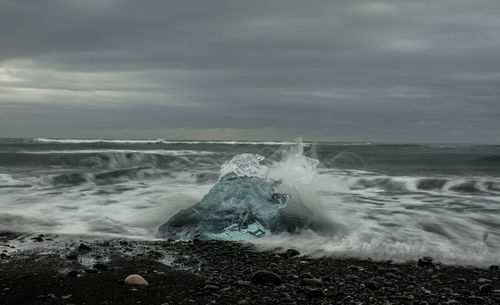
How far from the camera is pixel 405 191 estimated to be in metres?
12.8

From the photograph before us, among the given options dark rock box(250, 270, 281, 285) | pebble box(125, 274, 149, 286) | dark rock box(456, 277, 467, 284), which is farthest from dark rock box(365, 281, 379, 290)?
pebble box(125, 274, 149, 286)

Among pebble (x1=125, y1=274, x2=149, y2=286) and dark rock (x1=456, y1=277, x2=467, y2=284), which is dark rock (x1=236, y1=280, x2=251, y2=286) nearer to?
pebble (x1=125, y1=274, x2=149, y2=286)

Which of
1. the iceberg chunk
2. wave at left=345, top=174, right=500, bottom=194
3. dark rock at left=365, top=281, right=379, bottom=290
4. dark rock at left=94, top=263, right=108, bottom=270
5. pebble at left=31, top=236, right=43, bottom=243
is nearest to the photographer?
dark rock at left=365, top=281, right=379, bottom=290

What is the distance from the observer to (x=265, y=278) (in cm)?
388

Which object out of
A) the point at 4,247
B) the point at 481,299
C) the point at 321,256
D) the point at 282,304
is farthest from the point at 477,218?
the point at 4,247

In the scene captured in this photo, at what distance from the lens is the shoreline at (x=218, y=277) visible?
3537 millimetres

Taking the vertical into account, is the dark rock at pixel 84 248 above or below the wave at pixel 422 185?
above

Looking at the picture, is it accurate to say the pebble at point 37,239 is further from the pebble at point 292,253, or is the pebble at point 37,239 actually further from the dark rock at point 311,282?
the dark rock at point 311,282

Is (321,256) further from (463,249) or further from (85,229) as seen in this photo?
(85,229)

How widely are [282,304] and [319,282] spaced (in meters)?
0.62

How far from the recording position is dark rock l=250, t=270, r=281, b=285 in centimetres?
385

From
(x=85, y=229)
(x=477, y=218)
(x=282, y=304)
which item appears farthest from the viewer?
(x=477, y=218)

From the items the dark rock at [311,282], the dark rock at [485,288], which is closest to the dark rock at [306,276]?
the dark rock at [311,282]

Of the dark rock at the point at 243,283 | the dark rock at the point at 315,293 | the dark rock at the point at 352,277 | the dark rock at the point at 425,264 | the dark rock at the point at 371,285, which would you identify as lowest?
the dark rock at the point at 425,264
